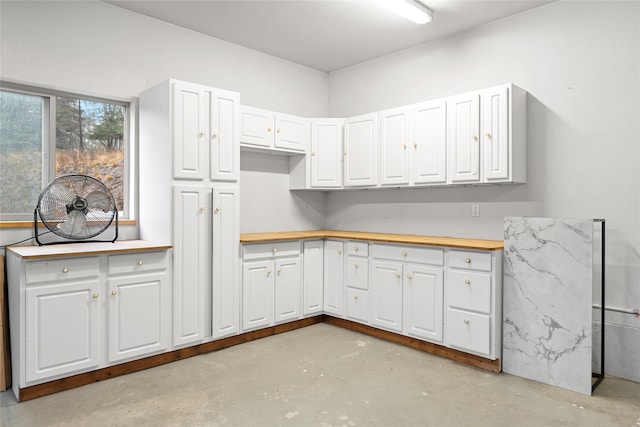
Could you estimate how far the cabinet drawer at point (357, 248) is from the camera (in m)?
3.91

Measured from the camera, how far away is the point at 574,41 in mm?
3197

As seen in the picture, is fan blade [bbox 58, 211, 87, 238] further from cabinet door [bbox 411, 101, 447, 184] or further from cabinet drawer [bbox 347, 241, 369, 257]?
cabinet door [bbox 411, 101, 447, 184]

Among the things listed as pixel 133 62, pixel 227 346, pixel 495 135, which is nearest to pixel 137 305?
pixel 227 346

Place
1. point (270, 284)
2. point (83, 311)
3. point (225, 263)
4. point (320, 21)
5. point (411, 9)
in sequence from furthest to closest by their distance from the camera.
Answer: point (270, 284) → point (320, 21) → point (225, 263) → point (411, 9) → point (83, 311)

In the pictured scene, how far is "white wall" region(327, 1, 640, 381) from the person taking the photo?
295 cm

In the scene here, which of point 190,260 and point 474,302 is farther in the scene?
point 190,260

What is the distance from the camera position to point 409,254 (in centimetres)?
354

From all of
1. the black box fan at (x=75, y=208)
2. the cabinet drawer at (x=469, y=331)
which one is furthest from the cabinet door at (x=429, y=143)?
the black box fan at (x=75, y=208)

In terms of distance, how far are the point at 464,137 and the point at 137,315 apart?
2951 mm

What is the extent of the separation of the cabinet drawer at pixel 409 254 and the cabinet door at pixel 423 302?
59mm

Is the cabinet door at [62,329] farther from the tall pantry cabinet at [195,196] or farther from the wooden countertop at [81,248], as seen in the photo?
the tall pantry cabinet at [195,196]

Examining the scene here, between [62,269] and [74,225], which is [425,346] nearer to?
[62,269]

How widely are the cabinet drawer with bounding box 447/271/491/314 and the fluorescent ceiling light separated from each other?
2.14 metres

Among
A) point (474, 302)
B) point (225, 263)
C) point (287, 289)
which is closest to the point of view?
point (474, 302)
